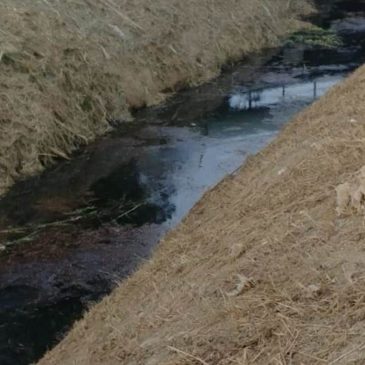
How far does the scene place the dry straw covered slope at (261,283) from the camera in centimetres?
452

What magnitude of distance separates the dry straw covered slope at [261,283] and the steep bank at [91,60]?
5.72m

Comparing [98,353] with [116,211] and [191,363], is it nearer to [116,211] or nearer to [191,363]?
[191,363]

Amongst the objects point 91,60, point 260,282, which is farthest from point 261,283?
point 91,60

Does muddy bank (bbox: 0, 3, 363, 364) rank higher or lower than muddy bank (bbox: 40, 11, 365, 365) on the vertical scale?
lower

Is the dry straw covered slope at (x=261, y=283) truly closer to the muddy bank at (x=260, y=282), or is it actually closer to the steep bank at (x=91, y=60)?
the muddy bank at (x=260, y=282)

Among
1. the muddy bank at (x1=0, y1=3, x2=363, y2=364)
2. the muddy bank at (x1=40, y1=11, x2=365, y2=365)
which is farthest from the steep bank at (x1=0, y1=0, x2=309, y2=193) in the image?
the muddy bank at (x1=40, y1=11, x2=365, y2=365)

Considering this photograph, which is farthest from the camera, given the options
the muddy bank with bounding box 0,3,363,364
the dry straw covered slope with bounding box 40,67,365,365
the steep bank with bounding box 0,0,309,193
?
the steep bank with bounding box 0,0,309,193

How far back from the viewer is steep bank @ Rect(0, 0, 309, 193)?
14.1m

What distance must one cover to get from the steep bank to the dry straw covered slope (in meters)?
5.72

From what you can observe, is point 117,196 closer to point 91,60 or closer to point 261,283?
point 91,60

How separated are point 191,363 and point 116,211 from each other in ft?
23.2

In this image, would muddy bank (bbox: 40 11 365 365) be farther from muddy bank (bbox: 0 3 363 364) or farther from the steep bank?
the steep bank

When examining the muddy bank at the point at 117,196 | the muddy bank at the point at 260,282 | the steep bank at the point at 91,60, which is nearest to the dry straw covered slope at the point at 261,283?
the muddy bank at the point at 260,282

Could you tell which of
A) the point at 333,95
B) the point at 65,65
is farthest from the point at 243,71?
the point at 333,95
